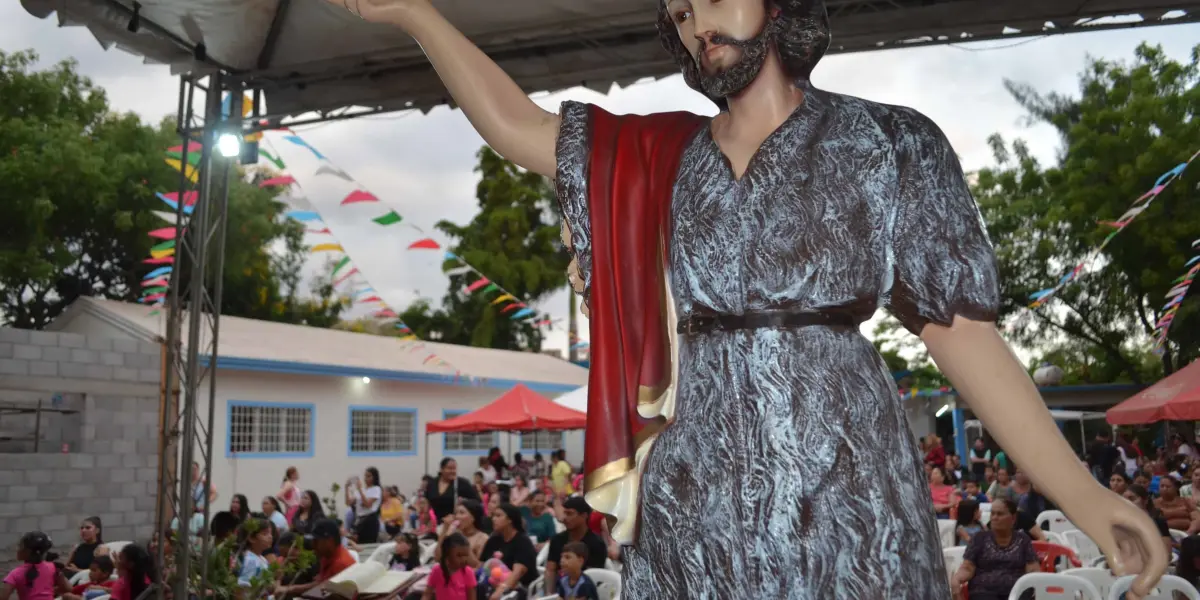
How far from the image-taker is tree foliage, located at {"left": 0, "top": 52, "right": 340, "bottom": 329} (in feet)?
67.7

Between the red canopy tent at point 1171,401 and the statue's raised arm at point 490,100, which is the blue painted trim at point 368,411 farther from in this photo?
the statue's raised arm at point 490,100

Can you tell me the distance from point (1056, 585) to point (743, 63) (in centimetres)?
496

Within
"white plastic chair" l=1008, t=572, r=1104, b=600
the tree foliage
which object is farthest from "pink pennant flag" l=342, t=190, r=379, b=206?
the tree foliage

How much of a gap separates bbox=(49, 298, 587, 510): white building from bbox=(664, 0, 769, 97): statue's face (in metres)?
11.6

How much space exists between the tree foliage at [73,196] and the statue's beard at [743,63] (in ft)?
70.9

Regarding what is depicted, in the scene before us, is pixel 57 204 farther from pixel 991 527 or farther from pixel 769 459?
pixel 769 459

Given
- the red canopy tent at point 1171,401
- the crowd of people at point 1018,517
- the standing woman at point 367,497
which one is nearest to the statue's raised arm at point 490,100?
the crowd of people at point 1018,517

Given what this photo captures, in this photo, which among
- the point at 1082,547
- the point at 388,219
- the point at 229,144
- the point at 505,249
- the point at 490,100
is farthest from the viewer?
the point at 505,249

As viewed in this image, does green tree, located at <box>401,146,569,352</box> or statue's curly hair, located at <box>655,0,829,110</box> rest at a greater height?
green tree, located at <box>401,146,569,352</box>

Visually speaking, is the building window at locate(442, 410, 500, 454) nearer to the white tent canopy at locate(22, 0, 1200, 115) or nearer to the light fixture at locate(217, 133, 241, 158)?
the light fixture at locate(217, 133, 241, 158)

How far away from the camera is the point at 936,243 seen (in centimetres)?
143

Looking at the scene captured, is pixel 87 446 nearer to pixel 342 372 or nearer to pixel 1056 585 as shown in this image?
pixel 342 372

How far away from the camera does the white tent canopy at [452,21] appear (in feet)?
17.6

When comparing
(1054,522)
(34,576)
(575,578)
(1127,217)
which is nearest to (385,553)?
(34,576)
